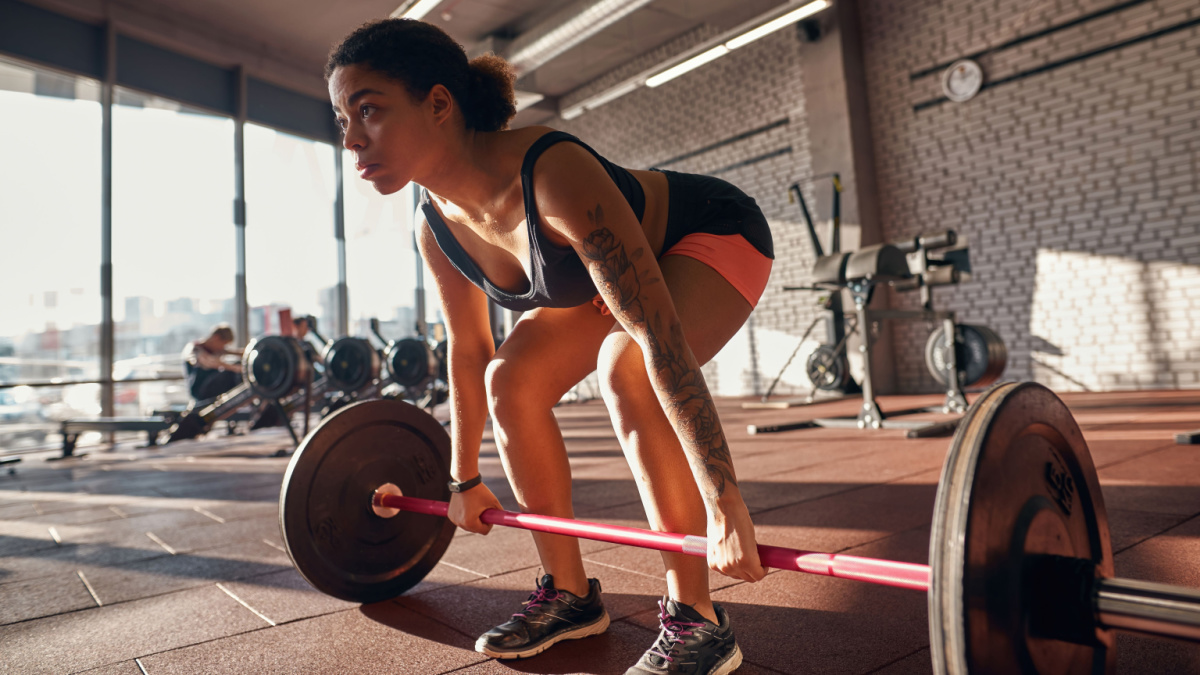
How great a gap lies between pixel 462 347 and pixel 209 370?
574 cm

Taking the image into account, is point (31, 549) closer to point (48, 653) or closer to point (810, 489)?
point (48, 653)

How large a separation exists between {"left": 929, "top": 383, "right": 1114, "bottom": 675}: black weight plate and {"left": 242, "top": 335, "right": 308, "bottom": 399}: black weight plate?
4667mm

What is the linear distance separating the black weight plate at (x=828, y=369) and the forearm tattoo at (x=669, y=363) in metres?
5.46

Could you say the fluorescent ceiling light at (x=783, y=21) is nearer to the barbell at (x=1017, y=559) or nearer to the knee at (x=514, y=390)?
the knee at (x=514, y=390)

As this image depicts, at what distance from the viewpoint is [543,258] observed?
1050 millimetres

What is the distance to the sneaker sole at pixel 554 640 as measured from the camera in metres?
1.11

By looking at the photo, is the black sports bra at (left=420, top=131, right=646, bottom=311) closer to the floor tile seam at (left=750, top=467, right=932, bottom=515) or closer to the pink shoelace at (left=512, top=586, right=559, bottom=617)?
the pink shoelace at (left=512, top=586, right=559, bottom=617)

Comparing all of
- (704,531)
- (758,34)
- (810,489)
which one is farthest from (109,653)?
(758,34)

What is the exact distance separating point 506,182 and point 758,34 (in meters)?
5.99

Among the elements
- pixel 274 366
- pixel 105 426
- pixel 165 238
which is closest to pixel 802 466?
pixel 274 366

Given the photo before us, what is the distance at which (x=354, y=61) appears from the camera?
1062mm

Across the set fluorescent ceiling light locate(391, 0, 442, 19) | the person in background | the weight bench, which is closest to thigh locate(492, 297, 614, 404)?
the weight bench

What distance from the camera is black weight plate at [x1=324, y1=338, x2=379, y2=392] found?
207 inches

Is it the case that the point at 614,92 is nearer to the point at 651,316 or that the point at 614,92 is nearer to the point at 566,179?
the point at 566,179
